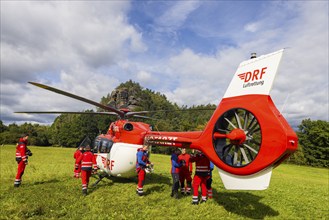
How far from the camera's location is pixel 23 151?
1170 centimetres

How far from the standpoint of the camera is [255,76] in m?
6.70

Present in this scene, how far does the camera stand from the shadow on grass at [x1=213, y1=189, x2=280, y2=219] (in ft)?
28.5

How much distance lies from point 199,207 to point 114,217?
302 centimetres

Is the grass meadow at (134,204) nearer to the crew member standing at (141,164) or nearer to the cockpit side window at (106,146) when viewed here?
the crew member standing at (141,164)

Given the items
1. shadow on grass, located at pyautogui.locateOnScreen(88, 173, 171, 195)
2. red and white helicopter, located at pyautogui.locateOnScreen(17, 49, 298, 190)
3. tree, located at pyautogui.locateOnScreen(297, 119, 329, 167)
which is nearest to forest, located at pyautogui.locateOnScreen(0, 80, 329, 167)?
tree, located at pyautogui.locateOnScreen(297, 119, 329, 167)

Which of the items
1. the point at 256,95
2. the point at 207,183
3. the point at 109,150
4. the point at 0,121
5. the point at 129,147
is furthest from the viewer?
the point at 0,121

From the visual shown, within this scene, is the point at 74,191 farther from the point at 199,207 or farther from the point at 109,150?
the point at 199,207

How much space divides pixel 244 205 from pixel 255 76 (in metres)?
5.63

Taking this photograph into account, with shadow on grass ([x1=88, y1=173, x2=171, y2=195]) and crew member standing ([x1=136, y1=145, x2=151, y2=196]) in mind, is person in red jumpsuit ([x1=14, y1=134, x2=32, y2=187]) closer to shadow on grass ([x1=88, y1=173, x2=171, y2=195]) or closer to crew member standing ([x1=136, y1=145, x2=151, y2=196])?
shadow on grass ([x1=88, y1=173, x2=171, y2=195])

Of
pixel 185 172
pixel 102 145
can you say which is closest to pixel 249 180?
pixel 185 172

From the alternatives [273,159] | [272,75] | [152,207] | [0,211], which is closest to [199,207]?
[152,207]

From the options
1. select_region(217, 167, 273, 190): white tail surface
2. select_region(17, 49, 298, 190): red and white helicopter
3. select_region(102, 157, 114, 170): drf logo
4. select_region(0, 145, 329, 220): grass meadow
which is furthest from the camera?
select_region(102, 157, 114, 170): drf logo

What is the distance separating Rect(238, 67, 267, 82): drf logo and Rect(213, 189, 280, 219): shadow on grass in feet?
15.5

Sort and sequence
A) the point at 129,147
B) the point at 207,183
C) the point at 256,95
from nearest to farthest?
the point at 256,95 → the point at 207,183 → the point at 129,147
